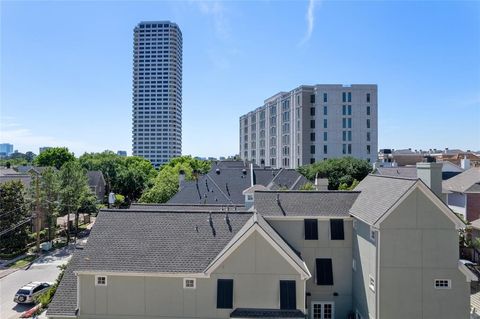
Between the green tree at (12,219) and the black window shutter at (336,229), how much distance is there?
37.9 m

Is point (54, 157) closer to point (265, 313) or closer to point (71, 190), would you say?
point (71, 190)

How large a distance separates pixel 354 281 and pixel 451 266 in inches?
226

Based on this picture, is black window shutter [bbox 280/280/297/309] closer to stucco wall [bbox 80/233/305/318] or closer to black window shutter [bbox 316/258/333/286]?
stucco wall [bbox 80/233/305/318]

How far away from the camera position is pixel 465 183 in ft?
158

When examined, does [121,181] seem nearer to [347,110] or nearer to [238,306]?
[347,110]

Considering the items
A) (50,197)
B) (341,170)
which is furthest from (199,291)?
(341,170)

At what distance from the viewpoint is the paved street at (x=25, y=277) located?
27880 mm

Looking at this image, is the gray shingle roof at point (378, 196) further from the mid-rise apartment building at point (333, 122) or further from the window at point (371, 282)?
the mid-rise apartment building at point (333, 122)

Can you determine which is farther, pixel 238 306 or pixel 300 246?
pixel 300 246

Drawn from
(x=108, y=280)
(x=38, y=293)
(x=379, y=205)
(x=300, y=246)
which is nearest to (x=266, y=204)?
(x=300, y=246)

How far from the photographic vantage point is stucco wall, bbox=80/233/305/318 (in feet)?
62.8

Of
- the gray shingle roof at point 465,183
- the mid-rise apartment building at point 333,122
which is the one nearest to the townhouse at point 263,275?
the gray shingle roof at point 465,183

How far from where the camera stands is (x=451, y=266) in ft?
62.8

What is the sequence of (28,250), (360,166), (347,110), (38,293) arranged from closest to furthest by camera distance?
(38,293), (28,250), (360,166), (347,110)
